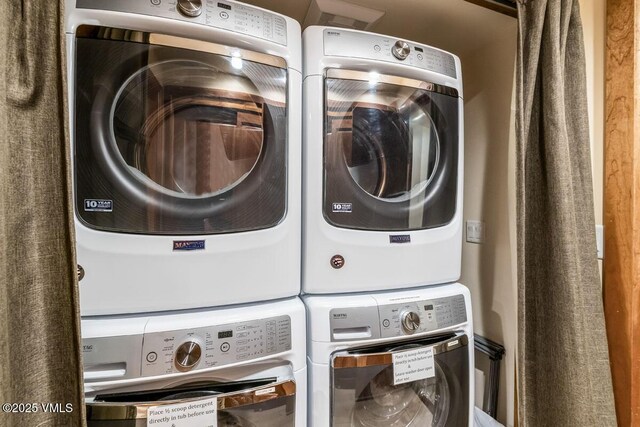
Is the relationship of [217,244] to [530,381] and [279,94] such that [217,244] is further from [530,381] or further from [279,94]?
[530,381]

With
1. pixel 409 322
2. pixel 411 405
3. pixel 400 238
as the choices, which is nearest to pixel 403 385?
pixel 411 405

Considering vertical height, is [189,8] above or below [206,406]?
above

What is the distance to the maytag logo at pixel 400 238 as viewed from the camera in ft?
3.03

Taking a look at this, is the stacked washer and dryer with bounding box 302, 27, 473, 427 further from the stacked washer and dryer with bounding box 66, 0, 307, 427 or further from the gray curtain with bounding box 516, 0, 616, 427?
the gray curtain with bounding box 516, 0, 616, 427

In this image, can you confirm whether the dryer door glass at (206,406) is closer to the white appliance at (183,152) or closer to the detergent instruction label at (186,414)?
the detergent instruction label at (186,414)

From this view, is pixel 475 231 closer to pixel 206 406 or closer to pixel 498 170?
pixel 498 170

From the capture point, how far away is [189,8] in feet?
2.34

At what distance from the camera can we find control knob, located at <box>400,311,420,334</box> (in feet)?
2.85

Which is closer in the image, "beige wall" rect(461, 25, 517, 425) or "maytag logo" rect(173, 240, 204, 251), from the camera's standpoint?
"maytag logo" rect(173, 240, 204, 251)

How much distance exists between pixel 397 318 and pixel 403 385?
256 mm

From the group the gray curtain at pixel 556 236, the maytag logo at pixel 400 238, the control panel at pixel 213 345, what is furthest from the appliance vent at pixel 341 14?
the control panel at pixel 213 345

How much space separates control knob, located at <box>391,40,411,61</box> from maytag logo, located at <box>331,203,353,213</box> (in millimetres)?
500

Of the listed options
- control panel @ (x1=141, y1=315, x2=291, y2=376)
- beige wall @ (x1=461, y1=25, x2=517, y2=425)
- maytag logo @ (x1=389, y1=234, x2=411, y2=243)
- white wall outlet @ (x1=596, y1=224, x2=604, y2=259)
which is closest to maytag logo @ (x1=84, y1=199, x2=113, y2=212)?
control panel @ (x1=141, y1=315, x2=291, y2=376)

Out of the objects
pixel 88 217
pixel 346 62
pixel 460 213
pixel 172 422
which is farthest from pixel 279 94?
pixel 172 422
